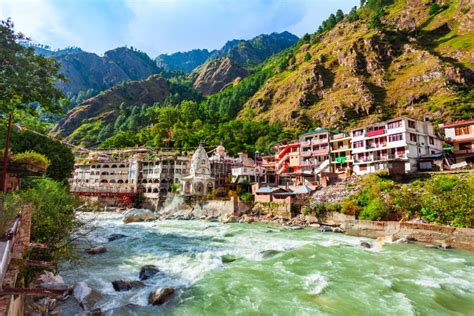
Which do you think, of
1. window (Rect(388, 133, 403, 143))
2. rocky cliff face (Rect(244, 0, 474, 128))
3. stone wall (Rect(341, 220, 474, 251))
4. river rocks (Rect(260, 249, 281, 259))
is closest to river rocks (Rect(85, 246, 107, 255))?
river rocks (Rect(260, 249, 281, 259))

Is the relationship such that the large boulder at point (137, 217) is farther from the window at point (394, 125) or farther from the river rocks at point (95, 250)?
the window at point (394, 125)

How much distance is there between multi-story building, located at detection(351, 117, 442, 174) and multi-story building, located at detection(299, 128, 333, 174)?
7899mm

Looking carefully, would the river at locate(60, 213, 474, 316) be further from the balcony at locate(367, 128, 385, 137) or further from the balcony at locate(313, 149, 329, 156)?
the balcony at locate(313, 149, 329, 156)

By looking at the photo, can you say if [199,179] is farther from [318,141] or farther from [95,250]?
[95,250]

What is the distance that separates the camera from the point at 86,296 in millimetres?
12906

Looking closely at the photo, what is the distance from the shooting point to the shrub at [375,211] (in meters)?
32.2

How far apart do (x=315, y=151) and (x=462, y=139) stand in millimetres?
25507

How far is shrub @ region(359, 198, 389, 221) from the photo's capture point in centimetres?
3222

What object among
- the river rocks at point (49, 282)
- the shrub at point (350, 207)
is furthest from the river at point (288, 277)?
the shrub at point (350, 207)

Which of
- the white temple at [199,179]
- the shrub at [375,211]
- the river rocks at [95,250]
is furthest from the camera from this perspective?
the white temple at [199,179]

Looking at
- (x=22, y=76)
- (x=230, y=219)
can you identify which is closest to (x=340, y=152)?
(x=230, y=219)

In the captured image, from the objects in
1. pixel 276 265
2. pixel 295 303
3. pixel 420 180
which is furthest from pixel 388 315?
pixel 420 180

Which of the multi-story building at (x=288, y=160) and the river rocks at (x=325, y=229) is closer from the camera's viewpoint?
the river rocks at (x=325, y=229)

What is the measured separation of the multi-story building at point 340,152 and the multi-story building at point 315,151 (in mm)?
1099
